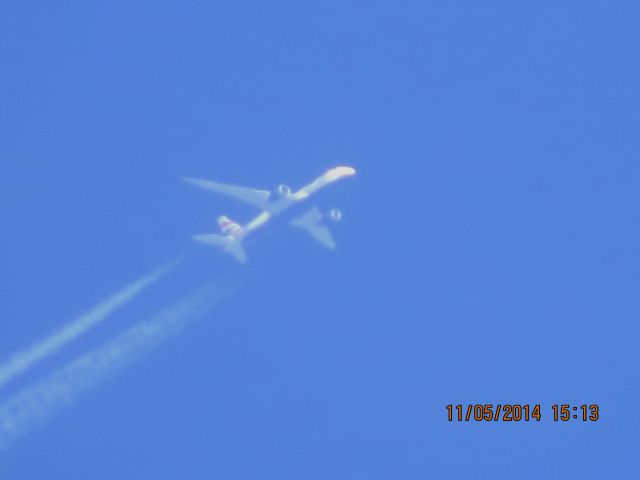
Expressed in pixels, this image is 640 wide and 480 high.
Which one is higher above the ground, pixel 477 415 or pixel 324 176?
pixel 324 176

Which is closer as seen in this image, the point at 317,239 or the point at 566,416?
the point at 566,416

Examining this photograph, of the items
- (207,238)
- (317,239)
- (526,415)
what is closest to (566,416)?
(526,415)

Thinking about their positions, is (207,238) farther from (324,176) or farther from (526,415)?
(526,415)

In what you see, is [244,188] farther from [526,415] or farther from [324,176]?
[526,415]

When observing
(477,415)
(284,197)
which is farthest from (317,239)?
(477,415)

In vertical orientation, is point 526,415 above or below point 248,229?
below

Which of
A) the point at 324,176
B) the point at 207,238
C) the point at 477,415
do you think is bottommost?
the point at 477,415
